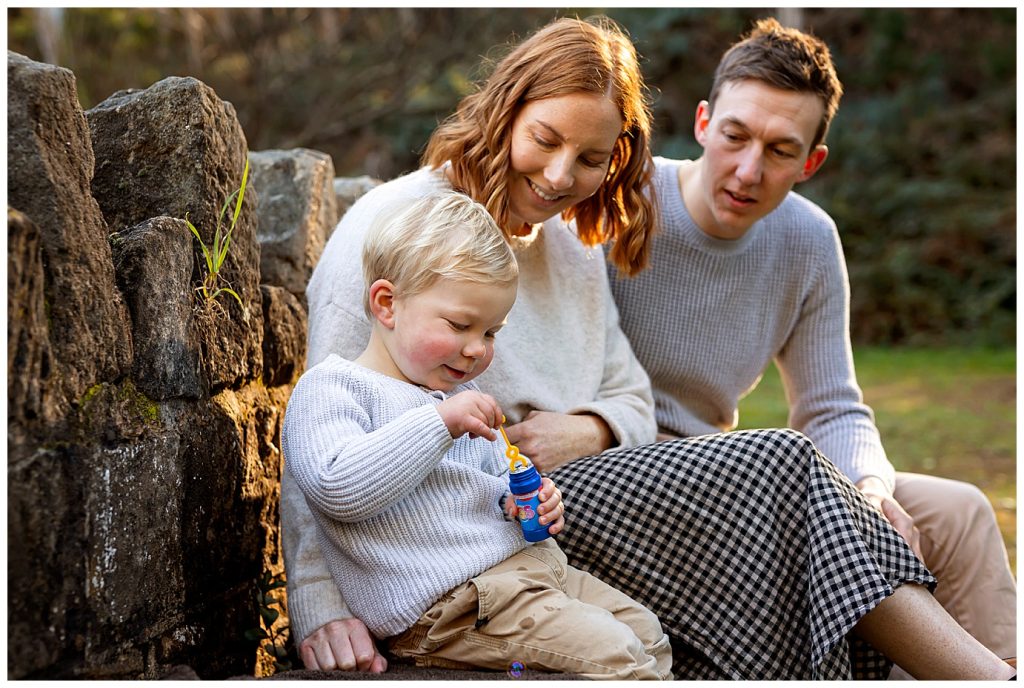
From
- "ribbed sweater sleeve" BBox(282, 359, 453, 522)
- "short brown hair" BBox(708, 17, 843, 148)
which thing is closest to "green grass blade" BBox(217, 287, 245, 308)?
"ribbed sweater sleeve" BBox(282, 359, 453, 522)

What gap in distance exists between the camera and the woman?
2.03 metres

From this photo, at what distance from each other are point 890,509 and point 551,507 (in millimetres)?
1056

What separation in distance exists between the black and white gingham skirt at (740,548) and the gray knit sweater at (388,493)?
11.0 inches

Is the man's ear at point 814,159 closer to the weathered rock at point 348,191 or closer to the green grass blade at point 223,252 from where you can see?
the weathered rock at point 348,191

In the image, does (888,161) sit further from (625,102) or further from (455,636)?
(455,636)

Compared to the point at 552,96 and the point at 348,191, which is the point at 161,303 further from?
the point at 348,191

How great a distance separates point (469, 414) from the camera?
180 centimetres

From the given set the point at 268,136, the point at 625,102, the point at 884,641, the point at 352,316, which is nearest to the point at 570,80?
the point at 625,102

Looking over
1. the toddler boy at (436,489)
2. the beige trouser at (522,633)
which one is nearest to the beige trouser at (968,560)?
the toddler boy at (436,489)

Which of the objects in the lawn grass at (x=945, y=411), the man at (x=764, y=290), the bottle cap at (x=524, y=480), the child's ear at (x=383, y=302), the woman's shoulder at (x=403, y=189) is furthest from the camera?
the lawn grass at (x=945, y=411)

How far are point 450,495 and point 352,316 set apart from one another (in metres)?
0.46

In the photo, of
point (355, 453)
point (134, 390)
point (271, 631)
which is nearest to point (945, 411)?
point (271, 631)

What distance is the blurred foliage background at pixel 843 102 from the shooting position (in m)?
10.2

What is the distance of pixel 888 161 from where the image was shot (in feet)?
36.8
